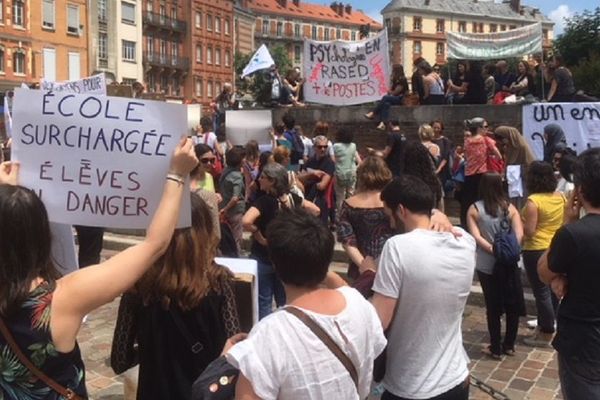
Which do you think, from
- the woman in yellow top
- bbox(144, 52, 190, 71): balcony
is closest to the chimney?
bbox(144, 52, 190, 71): balcony

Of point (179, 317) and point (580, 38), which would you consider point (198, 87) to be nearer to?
point (580, 38)

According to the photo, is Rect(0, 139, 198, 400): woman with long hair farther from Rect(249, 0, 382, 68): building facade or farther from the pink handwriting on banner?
Rect(249, 0, 382, 68): building facade

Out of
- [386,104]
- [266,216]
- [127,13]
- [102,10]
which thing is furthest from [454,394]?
[127,13]

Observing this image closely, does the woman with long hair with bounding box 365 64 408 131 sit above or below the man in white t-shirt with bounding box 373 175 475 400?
above

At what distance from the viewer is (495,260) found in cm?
574

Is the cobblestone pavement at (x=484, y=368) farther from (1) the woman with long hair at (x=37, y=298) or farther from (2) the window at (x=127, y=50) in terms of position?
(2) the window at (x=127, y=50)

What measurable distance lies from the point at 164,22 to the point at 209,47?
8178 mm

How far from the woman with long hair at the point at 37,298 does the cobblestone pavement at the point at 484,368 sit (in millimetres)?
3331

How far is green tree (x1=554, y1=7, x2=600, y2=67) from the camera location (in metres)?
32.2

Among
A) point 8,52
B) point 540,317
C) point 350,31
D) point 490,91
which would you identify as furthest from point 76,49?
point 350,31

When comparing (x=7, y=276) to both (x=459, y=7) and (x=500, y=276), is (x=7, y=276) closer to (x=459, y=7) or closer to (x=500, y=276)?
(x=500, y=276)

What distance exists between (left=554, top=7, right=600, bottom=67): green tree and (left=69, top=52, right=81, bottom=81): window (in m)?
33.1

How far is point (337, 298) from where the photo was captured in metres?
2.19

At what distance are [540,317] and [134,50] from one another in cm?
5725
